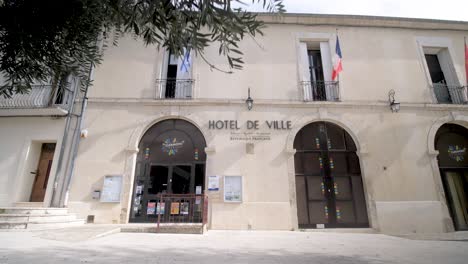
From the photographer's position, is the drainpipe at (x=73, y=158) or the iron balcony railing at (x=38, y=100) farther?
the iron balcony railing at (x=38, y=100)

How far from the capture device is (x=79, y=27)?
1.37m

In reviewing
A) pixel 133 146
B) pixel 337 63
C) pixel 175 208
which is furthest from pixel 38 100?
pixel 337 63

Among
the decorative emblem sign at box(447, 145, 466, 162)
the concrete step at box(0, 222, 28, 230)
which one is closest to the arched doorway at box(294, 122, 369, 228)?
the decorative emblem sign at box(447, 145, 466, 162)

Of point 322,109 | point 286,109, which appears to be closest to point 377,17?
point 322,109

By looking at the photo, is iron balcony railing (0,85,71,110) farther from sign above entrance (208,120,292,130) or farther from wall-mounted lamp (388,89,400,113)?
wall-mounted lamp (388,89,400,113)

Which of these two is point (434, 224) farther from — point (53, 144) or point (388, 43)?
point (53, 144)

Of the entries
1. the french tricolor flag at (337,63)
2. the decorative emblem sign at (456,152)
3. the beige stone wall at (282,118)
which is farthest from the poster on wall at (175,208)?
the decorative emblem sign at (456,152)

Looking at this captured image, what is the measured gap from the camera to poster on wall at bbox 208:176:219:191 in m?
6.77

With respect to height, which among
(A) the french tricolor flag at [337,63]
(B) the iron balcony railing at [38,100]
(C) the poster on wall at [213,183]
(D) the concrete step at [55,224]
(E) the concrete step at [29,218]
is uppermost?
(A) the french tricolor flag at [337,63]

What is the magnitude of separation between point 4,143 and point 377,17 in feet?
41.8

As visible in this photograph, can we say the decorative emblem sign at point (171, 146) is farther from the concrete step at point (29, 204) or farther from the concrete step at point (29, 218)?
the concrete step at point (29, 204)

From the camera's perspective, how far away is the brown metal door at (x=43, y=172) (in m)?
7.04

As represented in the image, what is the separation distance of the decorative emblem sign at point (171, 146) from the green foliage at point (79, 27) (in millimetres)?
5950

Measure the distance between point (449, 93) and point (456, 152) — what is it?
6.82 ft
